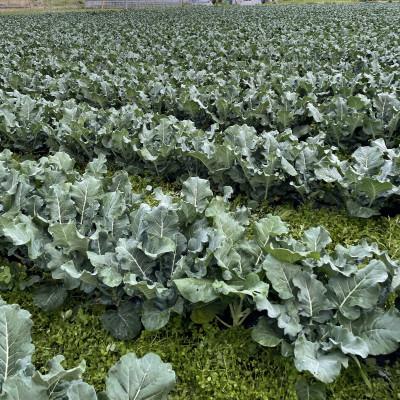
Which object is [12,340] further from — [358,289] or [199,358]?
[358,289]

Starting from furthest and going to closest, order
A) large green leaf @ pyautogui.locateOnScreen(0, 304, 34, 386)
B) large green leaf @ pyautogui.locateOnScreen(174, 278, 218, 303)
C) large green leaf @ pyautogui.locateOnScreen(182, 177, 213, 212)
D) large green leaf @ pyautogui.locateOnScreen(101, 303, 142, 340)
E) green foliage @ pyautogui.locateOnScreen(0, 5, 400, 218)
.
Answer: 1. green foliage @ pyautogui.locateOnScreen(0, 5, 400, 218)
2. large green leaf @ pyautogui.locateOnScreen(182, 177, 213, 212)
3. large green leaf @ pyautogui.locateOnScreen(101, 303, 142, 340)
4. large green leaf @ pyautogui.locateOnScreen(174, 278, 218, 303)
5. large green leaf @ pyautogui.locateOnScreen(0, 304, 34, 386)

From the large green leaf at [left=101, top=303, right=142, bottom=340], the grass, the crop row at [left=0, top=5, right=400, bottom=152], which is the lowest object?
the grass

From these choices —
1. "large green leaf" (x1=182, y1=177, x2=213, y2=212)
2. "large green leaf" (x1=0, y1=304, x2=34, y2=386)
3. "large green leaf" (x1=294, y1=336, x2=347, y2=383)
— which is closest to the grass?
"large green leaf" (x1=294, y1=336, x2=347, y2=383)

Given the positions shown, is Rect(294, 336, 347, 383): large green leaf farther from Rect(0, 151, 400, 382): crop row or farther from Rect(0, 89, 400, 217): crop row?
Rect(0, 89, 400, 217): crop row

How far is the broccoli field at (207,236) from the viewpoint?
225 cm

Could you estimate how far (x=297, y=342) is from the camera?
2.19 metres

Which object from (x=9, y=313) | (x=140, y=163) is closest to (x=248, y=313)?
(x=9, y=313)

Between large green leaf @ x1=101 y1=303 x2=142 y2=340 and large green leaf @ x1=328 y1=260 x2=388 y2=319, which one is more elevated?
large green leaf @ x1=328 y1=260 x2=388 y2=319

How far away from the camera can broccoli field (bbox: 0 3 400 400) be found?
2.25 meters

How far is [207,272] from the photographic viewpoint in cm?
258

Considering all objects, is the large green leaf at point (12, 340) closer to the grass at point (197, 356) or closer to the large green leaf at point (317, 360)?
the grass at point (197, 356)

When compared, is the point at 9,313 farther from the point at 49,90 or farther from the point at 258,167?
the point at 49,90

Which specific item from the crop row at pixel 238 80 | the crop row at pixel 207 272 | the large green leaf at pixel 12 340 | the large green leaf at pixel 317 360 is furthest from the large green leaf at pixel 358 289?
the crop row at pixel 238 80

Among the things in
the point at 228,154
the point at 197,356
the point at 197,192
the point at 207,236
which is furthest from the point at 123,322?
the point at 228,154
